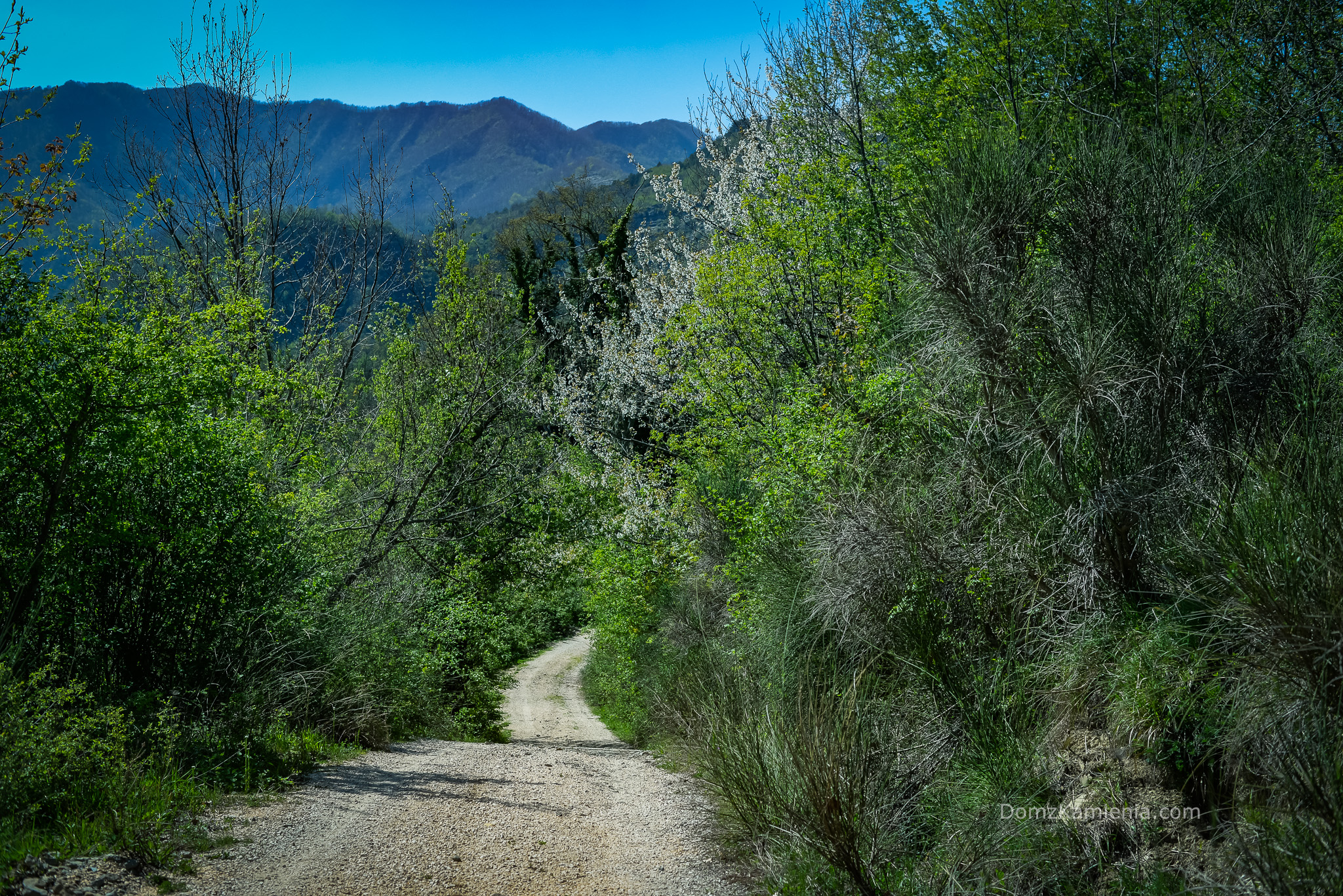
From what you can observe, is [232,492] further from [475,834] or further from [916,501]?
[916,501]

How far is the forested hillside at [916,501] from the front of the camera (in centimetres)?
439

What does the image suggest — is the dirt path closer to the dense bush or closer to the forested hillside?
the forested hillside

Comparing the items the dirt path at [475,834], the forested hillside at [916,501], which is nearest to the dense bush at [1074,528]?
the forested hillside at [916,501]

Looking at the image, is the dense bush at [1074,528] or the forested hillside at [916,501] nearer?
the dense bush at [1074,528]

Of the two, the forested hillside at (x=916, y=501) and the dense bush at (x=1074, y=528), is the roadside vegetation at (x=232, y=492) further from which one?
the dense bush at (x=1074, y=528)

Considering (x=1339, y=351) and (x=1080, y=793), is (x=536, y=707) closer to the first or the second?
(x=1080, y=793)

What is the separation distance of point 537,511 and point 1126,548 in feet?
40.8

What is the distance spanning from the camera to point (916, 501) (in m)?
6.20

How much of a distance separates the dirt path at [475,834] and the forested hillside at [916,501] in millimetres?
562

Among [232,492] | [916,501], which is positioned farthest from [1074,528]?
[232,492]

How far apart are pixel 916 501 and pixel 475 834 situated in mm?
4503

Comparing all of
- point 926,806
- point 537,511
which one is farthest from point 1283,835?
point 537,511

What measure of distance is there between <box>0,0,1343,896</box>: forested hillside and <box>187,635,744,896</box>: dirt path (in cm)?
56

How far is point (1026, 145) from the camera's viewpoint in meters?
5.95
